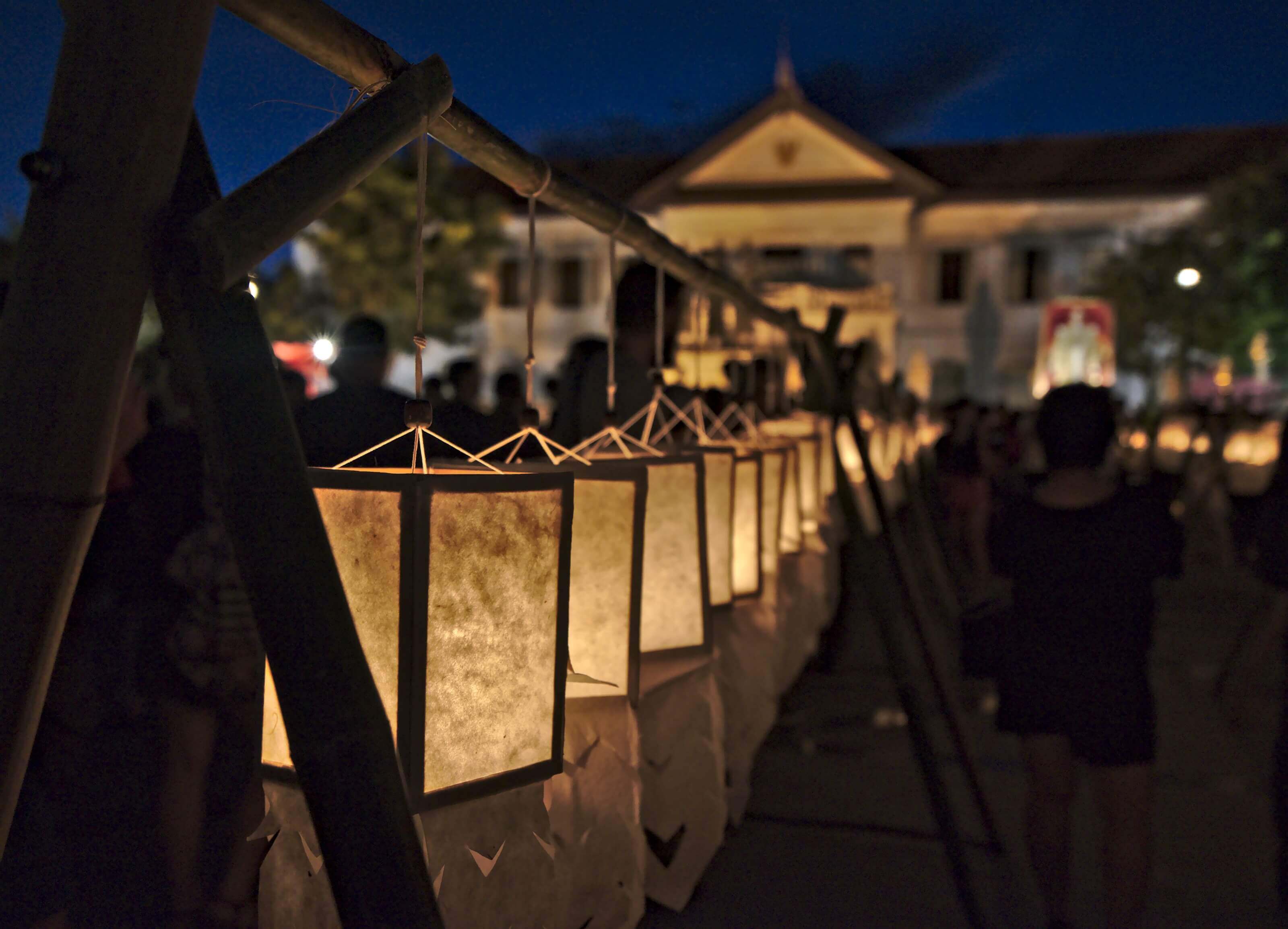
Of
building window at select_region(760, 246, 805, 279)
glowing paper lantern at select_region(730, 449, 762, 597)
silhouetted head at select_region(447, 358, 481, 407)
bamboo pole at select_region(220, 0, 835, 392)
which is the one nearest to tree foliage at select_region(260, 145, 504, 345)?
building window at select_region(760, 246, 805, 279)

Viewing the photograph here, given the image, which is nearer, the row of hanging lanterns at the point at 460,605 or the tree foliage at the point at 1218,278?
the row of hanging lanterns at the point at 460,605

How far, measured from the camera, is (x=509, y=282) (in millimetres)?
29656

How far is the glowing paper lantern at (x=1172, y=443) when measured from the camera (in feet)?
49.0

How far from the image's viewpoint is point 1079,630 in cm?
305

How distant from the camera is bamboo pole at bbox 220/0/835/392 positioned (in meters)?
0.95

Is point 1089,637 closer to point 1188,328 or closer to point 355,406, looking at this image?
point 355,406

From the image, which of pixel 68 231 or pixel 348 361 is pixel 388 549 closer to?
pixel 68 231

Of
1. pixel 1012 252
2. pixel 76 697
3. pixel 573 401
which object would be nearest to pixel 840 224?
pixel 1012 252

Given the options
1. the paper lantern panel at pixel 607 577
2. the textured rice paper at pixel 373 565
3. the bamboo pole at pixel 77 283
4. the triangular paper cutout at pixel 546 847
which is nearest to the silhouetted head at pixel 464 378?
the paper lantern panel at pixel 607 577

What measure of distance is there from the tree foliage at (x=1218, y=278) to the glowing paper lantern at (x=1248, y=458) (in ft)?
31.5

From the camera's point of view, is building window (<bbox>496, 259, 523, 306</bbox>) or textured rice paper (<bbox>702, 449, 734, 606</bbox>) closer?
textured rice paper (<bbox>702, 449, 734, 606</bbox>)

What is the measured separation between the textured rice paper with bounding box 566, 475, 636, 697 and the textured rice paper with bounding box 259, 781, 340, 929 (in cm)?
54

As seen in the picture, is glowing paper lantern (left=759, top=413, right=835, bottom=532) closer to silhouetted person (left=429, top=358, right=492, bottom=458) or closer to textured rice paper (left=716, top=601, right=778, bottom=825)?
textured rice paper (left=716, top=601, right=778, bottom=825)

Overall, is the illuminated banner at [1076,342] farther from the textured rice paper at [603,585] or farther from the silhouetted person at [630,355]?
the textured rice paper at [603,585]
